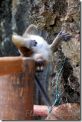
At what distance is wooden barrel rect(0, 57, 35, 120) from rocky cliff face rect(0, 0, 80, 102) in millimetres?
536

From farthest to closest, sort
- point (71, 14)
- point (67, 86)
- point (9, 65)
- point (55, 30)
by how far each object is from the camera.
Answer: point (55, 30) → point (67, 86) → point (71, 14) → point (9, 65)

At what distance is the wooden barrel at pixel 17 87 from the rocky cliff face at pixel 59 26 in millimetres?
536

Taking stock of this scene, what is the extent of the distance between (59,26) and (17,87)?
89 centimetres

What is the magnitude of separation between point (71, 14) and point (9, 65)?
75 cm

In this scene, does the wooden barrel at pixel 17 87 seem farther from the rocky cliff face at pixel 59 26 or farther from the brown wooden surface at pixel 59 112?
the rocky cliff face at pixel 59 26

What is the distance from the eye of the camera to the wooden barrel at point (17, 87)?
1.19m

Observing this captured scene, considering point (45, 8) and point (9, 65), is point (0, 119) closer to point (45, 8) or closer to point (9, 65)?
point (9, 65)

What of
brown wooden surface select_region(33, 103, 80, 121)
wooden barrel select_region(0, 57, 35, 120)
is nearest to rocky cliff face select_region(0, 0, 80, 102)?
brown wooden surface select_region(33, 103, 80, 121)

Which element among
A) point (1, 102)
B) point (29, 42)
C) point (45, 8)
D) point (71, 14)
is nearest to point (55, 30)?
point (45, 8)

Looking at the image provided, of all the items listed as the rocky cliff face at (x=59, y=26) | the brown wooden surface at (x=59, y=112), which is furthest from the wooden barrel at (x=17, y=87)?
the rocky cliff face at (x=59, y=26)

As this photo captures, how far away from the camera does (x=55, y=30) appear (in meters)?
2.13

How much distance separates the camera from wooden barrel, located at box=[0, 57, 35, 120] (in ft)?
3.92

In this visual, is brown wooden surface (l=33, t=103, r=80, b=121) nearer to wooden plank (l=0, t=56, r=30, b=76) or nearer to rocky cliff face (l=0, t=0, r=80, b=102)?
rocky cliff face (l=0, t=0, r=80, b=102)

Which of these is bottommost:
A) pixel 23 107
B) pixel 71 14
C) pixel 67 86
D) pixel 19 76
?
pixel 67 86
